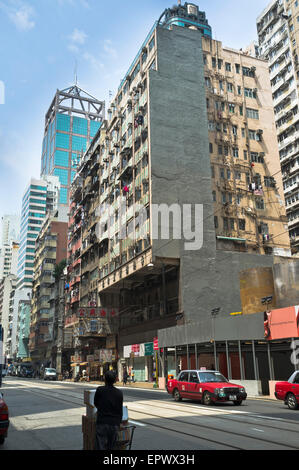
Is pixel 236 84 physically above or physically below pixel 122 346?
above

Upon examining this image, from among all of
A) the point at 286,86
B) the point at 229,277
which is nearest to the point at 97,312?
the point at 229,277

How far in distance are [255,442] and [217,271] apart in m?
34.3

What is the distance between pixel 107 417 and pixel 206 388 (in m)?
12.7

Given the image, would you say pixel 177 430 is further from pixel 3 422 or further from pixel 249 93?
pixel 249 93

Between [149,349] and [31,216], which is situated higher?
[31,216]

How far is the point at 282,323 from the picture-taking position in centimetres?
2370

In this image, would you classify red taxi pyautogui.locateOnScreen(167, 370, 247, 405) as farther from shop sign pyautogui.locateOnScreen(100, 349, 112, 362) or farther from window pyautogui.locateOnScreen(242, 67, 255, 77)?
window pyautogui.locateOnScreen(242, 67, 255, 77)

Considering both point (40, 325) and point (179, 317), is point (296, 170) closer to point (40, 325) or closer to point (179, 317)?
point (179, 317)

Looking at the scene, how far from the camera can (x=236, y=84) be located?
51.6 meters

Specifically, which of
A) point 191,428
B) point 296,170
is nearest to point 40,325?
point 296,170

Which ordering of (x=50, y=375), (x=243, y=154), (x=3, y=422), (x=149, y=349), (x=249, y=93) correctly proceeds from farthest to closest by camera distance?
1. (x=50, y=375)
2. (x=249, y=93)
3. (x=243, y=154)
4. (x=149, y=349)
5. (x=3, y=422)

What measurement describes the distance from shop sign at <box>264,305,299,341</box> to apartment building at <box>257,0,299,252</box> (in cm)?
4198

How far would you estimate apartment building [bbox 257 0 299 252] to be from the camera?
6600cm

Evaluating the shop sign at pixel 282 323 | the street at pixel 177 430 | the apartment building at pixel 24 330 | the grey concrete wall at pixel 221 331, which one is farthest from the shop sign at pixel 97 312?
the apartment building at pixel 24 330
